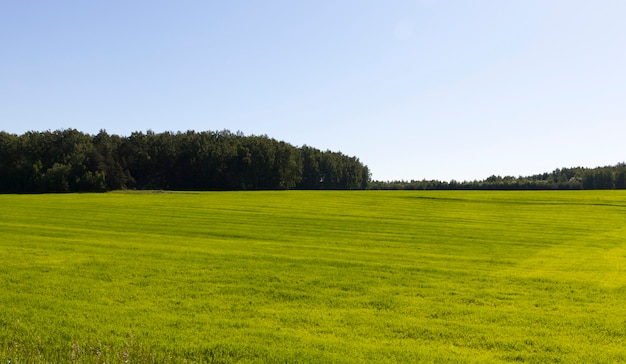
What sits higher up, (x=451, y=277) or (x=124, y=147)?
(x=124, y=147)

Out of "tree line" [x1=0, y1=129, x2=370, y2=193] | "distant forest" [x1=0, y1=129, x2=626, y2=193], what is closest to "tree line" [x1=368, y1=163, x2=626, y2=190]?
"distant forest" [x1=0, y1=129, x2=626, y2=193]

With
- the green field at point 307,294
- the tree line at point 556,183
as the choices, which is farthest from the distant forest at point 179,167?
the green field at point 307,294

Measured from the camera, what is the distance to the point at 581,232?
3422 centimetres

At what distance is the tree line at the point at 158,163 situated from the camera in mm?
Result: 97750

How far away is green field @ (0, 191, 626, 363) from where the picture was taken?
1042 centimetres

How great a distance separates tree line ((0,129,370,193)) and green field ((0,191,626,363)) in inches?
2790

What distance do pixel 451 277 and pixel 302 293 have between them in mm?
5893

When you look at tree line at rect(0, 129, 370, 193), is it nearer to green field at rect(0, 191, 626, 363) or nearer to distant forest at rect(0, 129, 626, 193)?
distant forest at rect(0, 129, 626, 193)

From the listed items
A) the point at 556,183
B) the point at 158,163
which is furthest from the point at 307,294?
the point at 158,163

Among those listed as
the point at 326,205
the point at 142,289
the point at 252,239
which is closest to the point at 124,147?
the point at 326,205

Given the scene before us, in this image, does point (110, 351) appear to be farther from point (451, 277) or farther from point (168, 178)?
point (168, 178)

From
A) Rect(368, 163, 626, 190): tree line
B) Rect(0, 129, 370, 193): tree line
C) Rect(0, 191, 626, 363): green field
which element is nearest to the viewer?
Rect(0, 191, 626, 363): green field

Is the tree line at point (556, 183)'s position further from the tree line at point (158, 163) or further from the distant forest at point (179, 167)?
the tree line at point (158, 163)

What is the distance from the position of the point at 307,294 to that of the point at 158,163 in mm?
109533
